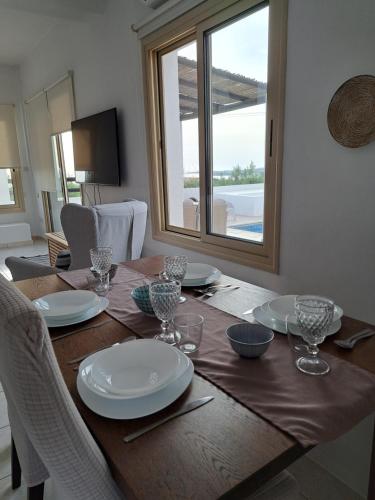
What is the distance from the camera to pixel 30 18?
12.7ft

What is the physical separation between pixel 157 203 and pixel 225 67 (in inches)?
44.6

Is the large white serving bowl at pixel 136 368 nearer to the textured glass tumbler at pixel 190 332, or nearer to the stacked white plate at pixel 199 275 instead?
the textured glass tumbler at pixel 190 332

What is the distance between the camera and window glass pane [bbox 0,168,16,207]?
6.12 metres

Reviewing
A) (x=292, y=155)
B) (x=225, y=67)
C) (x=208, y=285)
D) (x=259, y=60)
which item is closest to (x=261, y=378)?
(x=208, y=285)

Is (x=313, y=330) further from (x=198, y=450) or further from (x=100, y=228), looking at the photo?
(x=100, y=228)

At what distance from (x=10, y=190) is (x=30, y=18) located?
3.13m

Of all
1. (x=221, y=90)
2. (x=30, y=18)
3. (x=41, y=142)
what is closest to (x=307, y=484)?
(x=221, y=90)

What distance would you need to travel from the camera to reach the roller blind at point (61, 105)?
13.3 ft

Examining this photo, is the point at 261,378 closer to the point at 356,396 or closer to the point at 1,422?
the point at 356,396

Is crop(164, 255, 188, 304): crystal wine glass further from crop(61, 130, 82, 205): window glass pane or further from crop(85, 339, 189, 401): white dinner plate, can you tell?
crop(61, 130, 82, 205): window glass pane

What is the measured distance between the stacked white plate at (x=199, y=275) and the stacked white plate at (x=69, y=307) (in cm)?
34

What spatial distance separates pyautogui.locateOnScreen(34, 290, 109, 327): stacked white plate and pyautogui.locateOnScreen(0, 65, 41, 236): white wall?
5.67 metres

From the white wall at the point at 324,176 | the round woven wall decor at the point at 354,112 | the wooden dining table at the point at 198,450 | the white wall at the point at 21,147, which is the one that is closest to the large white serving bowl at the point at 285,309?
the wooden dining table at the point at 198,450

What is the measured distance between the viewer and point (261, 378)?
31.1 inches
